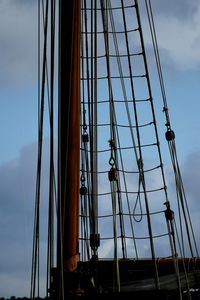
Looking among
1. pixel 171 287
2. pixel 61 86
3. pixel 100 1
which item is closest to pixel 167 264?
pixel 171 287

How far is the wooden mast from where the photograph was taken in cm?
558

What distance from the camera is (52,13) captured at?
6.12 meters

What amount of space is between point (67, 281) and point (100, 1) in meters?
4.67

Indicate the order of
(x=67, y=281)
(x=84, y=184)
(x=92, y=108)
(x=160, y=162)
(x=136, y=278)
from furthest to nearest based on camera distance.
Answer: (x=160, y=162), (x=84, y=184), (x=136, y=278), (x=92, y=108), (x=67, y=281)

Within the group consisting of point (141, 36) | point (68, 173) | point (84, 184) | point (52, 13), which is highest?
point (141, 36)

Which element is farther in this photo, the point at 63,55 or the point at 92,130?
the point at 92,130

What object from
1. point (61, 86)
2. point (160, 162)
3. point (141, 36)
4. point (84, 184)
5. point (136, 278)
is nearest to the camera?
point (61, 86)

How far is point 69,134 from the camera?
231 inches

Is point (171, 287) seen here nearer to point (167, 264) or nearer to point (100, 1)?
point (167, 264)

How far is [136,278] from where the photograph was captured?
22.7 feet

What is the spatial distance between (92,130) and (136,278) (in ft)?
6.00

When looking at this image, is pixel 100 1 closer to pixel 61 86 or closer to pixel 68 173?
pixel 61 86

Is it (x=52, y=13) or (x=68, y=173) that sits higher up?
(x=52, y=13)

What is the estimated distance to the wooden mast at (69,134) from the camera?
18.3 ft
